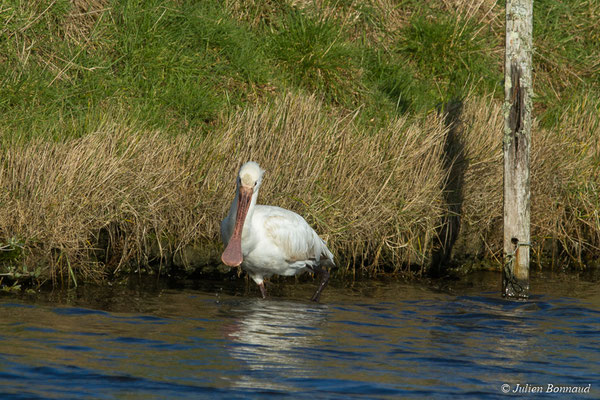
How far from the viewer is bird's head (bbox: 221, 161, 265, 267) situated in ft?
25.9

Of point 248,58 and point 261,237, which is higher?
point 248,58

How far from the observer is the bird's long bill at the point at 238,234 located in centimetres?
789

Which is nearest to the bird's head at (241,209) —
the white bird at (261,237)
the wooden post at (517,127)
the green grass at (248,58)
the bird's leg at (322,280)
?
the white bird at (261,237)

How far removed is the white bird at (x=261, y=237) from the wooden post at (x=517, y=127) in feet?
5.96

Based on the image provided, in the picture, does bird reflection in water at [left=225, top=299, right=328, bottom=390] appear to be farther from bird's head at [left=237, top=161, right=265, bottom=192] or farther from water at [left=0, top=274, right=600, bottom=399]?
bird's head at [left=237, top=161, right=265, bottom=192]

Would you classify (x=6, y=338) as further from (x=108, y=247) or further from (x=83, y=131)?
(x=83, y=131)

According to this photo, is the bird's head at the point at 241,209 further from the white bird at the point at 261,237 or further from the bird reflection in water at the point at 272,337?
the bird reflection in water at the point at 272,337

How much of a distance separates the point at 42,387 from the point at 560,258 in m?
7.28

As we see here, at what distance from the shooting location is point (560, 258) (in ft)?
36.4

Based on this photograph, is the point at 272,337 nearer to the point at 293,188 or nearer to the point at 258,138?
the point at 293,188

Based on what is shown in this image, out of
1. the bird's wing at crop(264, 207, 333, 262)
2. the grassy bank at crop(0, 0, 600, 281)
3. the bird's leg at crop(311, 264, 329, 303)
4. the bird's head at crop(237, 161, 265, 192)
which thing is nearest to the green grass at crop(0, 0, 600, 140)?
the grassy bank at crop(0, 0, 600, 281)

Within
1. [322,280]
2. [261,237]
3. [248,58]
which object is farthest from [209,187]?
[248,58]

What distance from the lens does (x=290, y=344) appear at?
6875 millimetres

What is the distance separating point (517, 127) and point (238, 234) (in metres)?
2.81
